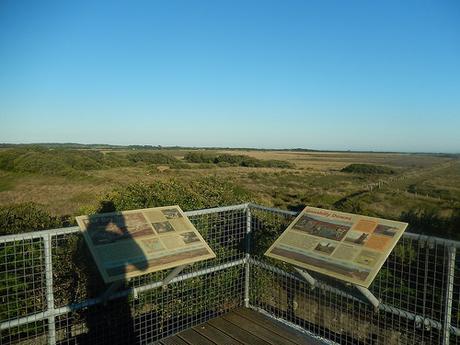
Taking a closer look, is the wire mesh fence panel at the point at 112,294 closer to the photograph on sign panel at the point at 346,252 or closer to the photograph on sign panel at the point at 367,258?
the photograph on sign panel at the point at 346,252

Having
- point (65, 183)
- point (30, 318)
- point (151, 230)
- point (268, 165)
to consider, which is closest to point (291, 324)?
point (151, 230)

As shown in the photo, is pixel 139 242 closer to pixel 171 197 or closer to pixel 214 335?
pixel 214 335

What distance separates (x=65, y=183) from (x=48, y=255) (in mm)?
45621

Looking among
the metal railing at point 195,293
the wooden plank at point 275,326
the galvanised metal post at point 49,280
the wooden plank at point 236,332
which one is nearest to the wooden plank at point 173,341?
the metal railing at point 195,293

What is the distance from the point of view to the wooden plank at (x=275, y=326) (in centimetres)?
388

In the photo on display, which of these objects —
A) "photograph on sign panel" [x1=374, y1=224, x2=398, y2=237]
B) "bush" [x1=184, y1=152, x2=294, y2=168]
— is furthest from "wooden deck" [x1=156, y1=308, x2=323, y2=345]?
"bush" [x1=184, y1=152, x2=294, y2=168]

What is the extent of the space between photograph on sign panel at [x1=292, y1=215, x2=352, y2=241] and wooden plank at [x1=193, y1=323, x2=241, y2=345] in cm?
135

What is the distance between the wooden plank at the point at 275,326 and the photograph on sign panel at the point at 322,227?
1.22 metres

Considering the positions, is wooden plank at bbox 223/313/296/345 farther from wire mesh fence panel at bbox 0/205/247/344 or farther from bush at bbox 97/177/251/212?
bush at bbox 97/177/251/212

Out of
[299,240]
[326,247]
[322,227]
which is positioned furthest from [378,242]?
[299,240]

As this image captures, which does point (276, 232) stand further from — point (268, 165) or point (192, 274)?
point (268, 165)

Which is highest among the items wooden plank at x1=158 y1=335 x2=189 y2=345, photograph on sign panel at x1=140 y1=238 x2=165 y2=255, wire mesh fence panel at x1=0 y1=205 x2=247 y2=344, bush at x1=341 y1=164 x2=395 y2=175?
photograph on sign panel at x1=140 y1=238 x2=165 y2=255

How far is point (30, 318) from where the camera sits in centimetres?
288

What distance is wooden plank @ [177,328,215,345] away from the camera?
3822mm
